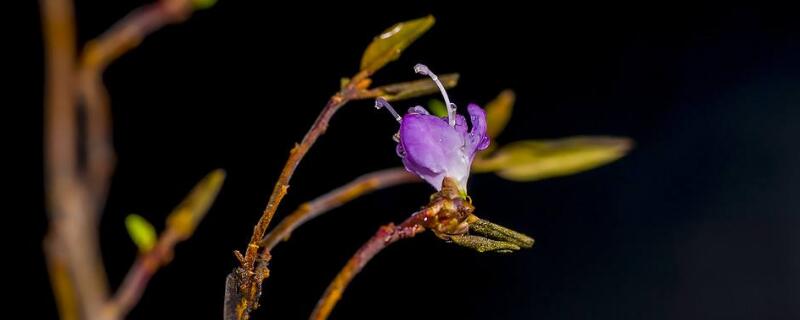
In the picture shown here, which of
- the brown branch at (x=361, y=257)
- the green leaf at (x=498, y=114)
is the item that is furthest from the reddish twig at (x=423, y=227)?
A: the green leaf at (x=498, y=114)

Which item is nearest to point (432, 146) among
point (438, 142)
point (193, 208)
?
point (438, 142)

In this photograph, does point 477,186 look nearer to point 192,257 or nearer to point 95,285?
point 192,257

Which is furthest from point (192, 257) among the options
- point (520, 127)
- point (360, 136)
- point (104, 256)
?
point (520, 127)

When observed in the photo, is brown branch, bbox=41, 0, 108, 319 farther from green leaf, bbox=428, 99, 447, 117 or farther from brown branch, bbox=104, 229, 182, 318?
green leaf, bbox=428, 99, 447, 117

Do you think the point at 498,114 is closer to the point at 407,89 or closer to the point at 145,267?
the point at 407,89

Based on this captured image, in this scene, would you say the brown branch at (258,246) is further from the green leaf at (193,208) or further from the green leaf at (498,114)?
the green leaf at (498,114)

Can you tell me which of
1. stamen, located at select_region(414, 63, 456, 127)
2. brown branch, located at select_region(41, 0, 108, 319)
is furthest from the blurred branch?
stamen, located at select_region(414, 63, 456, 127)
